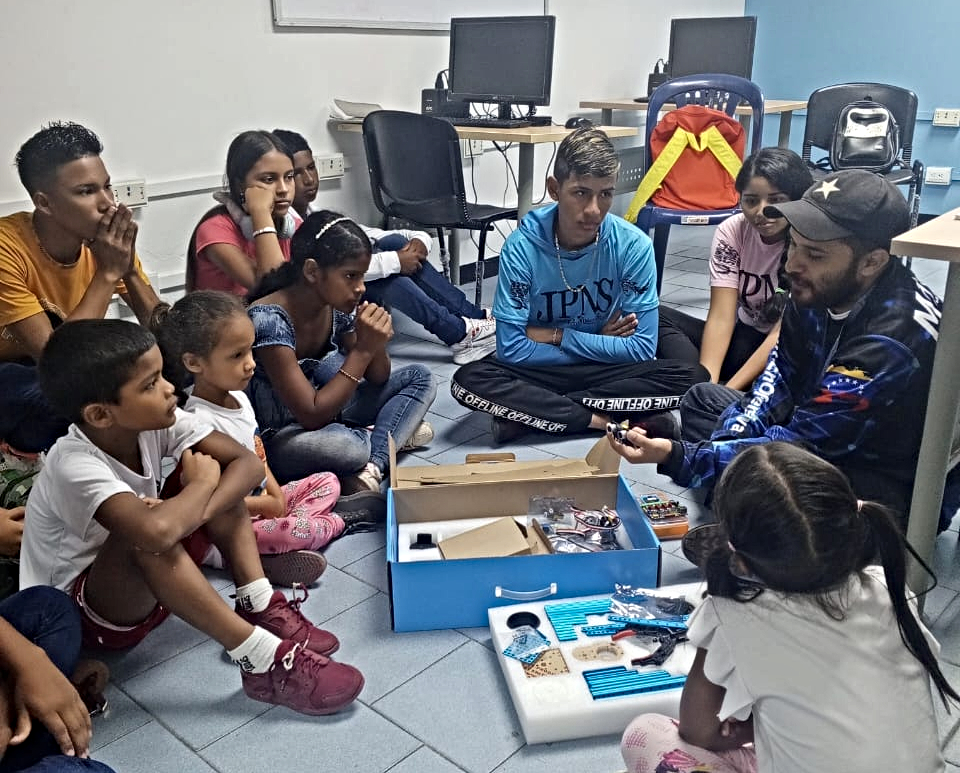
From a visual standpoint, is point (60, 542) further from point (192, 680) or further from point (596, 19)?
point (596, 19)

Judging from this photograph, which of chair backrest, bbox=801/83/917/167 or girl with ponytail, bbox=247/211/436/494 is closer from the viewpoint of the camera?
girl with ponytail, bbox=247/211/436/494

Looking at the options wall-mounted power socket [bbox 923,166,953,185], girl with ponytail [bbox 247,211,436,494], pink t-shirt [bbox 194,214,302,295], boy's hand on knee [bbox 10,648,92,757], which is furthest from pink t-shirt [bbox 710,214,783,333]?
wall-mounted power socket [bbox 923,166,953,185]

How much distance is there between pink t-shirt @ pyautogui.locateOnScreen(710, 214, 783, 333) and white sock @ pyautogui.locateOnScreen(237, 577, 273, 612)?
175 centimetres

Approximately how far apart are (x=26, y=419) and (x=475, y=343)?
1.75 metres

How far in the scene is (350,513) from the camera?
211 centimetres

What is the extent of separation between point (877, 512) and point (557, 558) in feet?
2.46

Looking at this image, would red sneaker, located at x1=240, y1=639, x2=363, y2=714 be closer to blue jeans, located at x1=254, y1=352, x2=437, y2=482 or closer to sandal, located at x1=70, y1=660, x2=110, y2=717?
sandal, located at x1=70, y1=660, x2=110, y2=717

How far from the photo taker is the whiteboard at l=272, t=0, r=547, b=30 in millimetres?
3484

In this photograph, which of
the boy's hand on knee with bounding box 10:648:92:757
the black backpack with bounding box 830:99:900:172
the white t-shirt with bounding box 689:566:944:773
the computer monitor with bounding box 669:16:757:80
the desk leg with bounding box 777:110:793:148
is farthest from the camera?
the desk leg with bounding box 777:110:793:148

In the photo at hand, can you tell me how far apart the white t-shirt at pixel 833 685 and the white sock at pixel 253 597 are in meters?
0.92

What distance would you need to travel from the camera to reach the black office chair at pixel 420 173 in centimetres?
356

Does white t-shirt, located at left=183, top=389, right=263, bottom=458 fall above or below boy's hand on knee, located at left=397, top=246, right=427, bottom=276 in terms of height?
below

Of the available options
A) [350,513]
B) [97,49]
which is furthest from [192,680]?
[97,49]

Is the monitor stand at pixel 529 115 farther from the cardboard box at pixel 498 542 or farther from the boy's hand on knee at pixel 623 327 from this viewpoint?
the cardboard box at pixel 498 542
